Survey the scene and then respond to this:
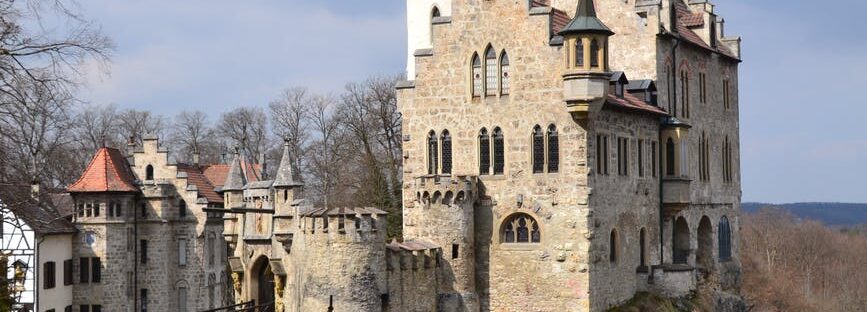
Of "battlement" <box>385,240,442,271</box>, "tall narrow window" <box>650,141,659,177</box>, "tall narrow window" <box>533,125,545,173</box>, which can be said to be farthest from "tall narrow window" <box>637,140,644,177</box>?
"battlement" <box>385,240,442,271</box>

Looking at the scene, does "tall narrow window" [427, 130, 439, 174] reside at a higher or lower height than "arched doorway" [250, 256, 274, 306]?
higher

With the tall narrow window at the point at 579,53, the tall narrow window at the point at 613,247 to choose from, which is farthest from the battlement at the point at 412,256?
the tall narrow window at the point at 579,53

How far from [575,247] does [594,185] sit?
189 cm

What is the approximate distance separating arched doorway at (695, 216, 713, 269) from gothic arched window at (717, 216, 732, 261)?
1.04 metres

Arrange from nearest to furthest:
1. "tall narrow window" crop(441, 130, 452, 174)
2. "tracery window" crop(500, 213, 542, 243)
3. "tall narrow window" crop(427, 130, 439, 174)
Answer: "tracery window" crop(500, 213, 542, 243)
"tall narrow window" crop(441, 130, 452, 174)
"tall narrow window" crop(427, 130, 439, 174)

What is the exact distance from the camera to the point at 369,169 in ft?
227

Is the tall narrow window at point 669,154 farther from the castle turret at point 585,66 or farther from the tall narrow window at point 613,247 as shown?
the castle turret at point 585,66

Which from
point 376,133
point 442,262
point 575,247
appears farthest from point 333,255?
point 376,133

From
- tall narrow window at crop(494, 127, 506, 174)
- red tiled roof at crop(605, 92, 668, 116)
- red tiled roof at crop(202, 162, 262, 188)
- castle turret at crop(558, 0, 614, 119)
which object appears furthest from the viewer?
red tiled roof at crop(202, 162, 262, 188)

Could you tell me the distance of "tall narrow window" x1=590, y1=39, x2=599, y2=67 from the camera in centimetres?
3944

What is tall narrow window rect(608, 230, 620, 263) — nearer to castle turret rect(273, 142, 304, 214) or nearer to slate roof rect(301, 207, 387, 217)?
slate roof rect(301, 207, 387, 217)

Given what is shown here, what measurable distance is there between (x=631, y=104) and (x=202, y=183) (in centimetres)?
3080

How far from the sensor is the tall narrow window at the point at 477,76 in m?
41.3

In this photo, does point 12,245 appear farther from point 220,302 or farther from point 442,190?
point 442,190
